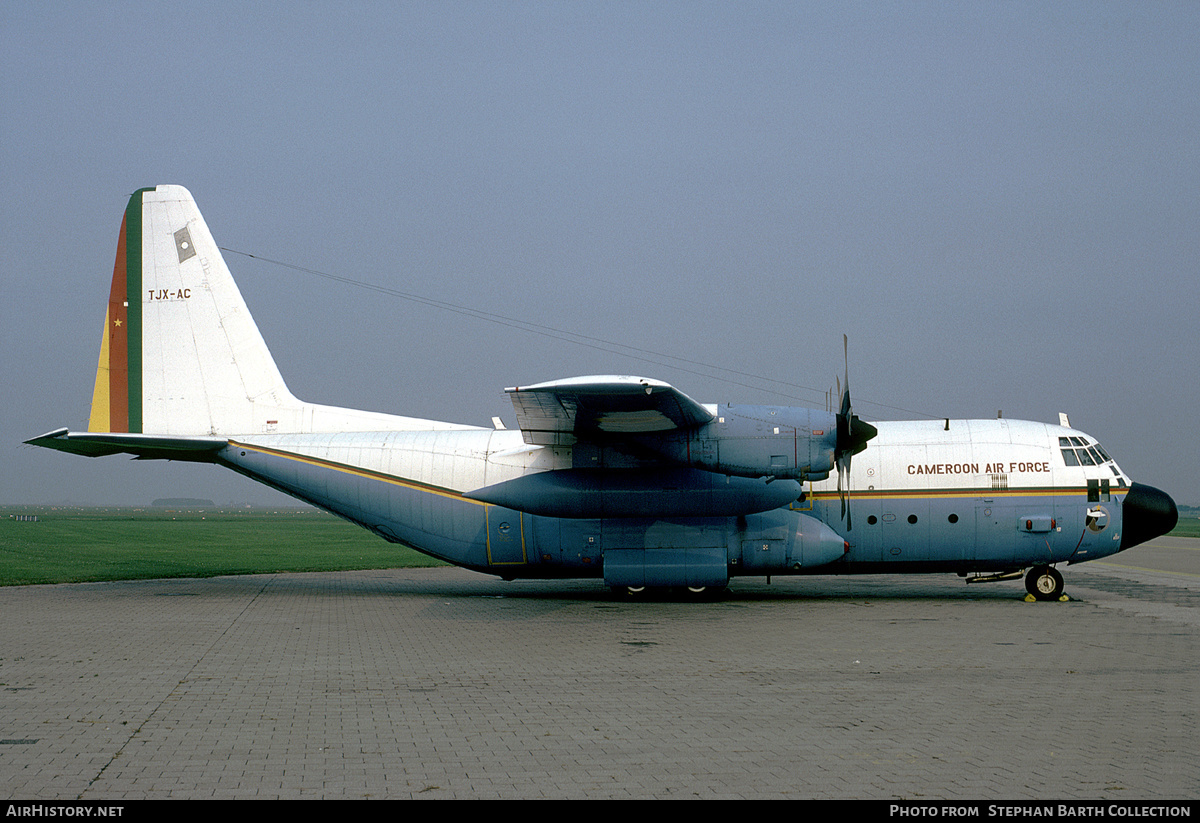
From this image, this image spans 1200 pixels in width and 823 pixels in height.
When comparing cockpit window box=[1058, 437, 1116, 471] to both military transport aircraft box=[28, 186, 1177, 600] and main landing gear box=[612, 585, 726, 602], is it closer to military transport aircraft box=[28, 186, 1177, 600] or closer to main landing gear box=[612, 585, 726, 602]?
military transport aircraft box=[28, 186, 1177, 600]

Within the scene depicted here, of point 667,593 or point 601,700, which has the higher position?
point 601,700

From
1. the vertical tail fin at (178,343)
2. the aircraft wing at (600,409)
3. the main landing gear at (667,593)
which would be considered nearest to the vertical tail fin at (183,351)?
the vertical tail fin at (178,343)

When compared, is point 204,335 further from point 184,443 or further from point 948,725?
point 948,725

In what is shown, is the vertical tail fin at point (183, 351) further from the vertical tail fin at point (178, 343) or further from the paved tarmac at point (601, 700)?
the paved tarmac at point (601, 700)

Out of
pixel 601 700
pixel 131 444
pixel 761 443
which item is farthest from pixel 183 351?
pixel 601 700

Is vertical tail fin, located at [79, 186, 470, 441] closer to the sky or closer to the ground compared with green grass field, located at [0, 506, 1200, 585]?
closer to the sky

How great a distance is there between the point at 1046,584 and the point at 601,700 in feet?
44.0

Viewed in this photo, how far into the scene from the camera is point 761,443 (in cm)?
1678

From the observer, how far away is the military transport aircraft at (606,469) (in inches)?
703

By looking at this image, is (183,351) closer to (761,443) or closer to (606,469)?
(606,469)

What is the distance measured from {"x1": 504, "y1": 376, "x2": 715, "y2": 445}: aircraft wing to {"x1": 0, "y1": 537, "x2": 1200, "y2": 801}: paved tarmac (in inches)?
135

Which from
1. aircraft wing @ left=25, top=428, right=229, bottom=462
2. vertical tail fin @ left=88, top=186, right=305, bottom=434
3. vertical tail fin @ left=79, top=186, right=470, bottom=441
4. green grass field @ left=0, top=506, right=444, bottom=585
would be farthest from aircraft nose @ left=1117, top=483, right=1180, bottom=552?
green grass field @ left=0, top=506, right=444, bottom=585

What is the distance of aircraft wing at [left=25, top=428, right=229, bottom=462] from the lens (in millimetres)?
20281

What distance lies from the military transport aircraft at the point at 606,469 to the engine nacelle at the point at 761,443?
0.12 ft
